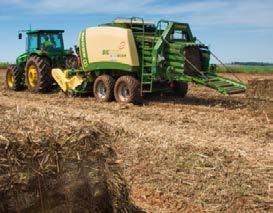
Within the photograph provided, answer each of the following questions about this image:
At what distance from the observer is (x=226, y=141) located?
987cm

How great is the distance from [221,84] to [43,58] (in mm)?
6534

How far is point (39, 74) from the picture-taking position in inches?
719

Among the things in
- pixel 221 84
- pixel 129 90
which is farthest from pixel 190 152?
pixel 129 90

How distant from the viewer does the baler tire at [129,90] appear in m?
15.3

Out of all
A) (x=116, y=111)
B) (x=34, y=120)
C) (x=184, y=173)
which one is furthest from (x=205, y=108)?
(x=34, y=120)

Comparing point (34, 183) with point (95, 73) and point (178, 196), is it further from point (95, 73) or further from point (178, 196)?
point (95, 73)

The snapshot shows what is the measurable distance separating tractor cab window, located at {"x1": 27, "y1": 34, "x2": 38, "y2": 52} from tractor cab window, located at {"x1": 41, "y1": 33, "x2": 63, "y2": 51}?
0.24 meters

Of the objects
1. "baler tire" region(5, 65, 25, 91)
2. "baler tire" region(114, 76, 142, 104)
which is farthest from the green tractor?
"baler tire" region(114, 76, 142, 104)

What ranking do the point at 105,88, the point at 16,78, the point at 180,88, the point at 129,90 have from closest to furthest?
1. the point at 129,90
2. the point at 105,88
3. the point at 180,88
4. the point at 16,78

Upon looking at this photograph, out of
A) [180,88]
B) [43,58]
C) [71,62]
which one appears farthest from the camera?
[71,62]

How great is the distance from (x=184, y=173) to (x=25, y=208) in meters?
3.18

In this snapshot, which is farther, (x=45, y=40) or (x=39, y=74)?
(x=45, y=40)

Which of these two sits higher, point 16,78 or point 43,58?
point 43,58

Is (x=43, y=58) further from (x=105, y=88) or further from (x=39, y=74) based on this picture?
(x=105, y=88)
